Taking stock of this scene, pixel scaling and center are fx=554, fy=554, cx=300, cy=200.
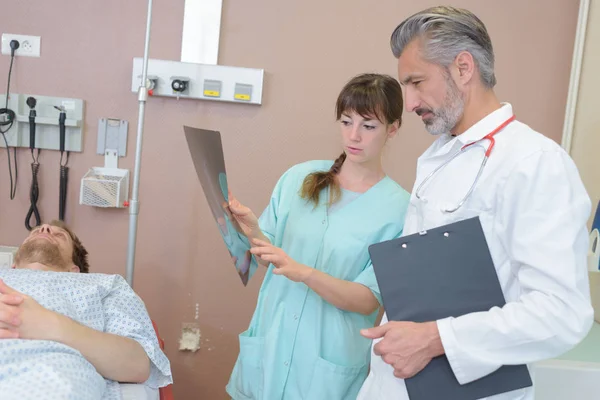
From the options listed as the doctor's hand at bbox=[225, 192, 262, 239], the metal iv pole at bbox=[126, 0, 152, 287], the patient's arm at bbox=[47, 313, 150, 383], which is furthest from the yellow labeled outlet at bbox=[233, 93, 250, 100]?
the patient's arm at bbox=[47, 313, 150, 383]

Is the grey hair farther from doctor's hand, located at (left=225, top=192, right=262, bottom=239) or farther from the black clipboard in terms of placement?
doctor's hand, located at (left=225, top=192, right=262, bottom=239)

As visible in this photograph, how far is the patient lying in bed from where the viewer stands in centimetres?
125

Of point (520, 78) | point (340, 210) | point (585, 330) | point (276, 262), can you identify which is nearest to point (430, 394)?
point (585, 330)

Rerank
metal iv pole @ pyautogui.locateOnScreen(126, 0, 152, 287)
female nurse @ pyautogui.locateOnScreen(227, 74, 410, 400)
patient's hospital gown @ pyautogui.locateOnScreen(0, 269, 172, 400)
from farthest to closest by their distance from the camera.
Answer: metal iv pole @ pyautogui.locateOnScreen(126, 0, 152, 287) < female nurse @ pyautogui.locateOnScreen(227, 74, 410, 400) < patient's hospital gown @ pyautogui.locateOnScreen(0, 269, 172, 400)

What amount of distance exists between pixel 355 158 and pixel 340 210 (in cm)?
15

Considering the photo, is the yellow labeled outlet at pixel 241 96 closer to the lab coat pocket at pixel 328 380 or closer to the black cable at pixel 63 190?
the black cable at pixel 63 190

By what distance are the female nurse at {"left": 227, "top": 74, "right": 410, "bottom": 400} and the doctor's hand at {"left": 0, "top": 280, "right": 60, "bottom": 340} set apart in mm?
504

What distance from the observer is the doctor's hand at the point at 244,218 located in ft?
4.61

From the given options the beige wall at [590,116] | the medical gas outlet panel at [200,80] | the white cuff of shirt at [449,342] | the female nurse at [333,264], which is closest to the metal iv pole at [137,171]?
the medical gas outlet panel at [200,80]

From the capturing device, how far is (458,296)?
3.26 feet

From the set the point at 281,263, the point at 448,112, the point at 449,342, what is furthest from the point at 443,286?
the point at 281,263

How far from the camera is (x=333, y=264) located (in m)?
1.48

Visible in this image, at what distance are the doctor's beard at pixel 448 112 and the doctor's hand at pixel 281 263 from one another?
0.47 m

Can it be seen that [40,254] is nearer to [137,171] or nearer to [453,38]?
[137,171]
